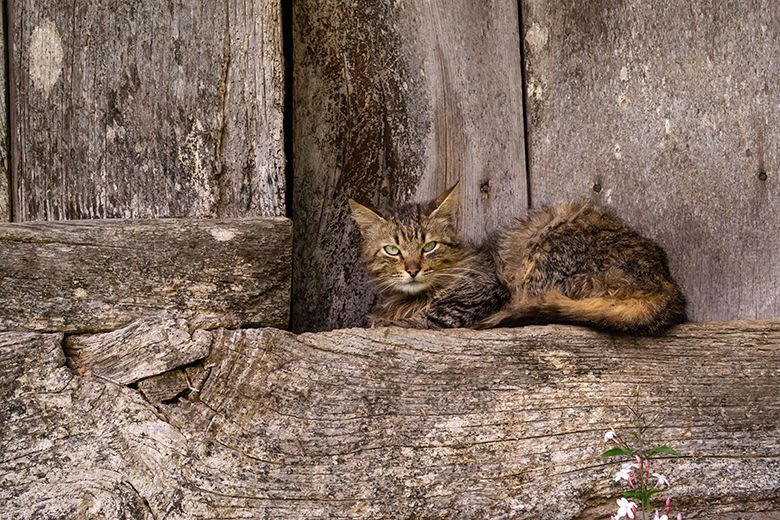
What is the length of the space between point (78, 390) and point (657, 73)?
213cm

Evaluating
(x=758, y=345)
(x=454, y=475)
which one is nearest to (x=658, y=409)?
(x=758, y=345)

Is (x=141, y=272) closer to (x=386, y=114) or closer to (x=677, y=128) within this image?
(x=386, y=114)

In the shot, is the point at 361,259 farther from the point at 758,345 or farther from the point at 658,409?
the point at 758,345

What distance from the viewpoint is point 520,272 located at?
10.1ft

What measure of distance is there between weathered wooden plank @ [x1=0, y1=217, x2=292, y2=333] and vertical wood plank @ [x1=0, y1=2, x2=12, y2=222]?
208mm

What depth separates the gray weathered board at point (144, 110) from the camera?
2484 mm

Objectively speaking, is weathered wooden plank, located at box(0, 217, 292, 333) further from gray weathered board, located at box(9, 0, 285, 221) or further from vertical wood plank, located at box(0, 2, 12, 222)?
vertical wood plank, located at box(0, 2, 12, 222)

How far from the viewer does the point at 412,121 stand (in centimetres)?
308

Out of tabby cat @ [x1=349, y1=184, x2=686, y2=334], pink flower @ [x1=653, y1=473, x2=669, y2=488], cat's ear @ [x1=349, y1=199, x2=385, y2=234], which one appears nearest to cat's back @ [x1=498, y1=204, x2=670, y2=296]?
tabby cat @ [x1=349, y1=184, x2=686, y2=334]

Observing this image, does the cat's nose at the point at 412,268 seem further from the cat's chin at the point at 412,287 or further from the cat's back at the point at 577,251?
the cat's back at the point at 577,251

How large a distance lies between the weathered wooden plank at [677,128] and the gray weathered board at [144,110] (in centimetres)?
105

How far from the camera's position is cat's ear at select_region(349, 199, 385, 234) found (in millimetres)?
2994

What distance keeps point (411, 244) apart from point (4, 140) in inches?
55.3

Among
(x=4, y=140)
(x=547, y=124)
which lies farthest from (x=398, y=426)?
(x=4, y=140)
